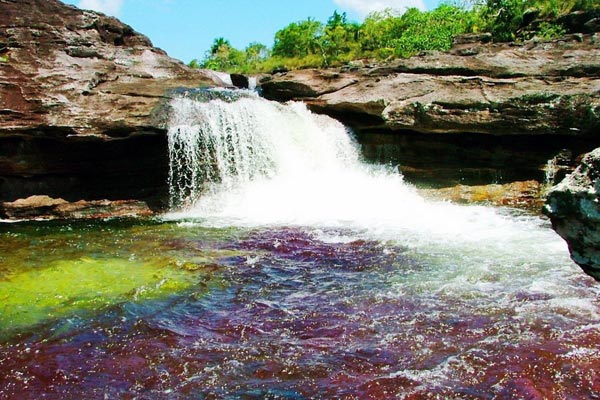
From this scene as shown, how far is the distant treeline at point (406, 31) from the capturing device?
910 inches

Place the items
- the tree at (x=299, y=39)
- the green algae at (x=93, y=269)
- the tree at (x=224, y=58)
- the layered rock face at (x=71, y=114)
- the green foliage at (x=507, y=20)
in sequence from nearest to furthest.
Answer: the green algae at (x=93, y=269), the layered rock face at (x=71, y=114), the green foliage at (x=507, y=20), the tree at (x=299, y=39), the tree at (x=224, y=58)

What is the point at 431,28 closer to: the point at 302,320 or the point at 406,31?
the point at 406,31

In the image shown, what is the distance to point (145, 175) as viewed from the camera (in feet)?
48.0

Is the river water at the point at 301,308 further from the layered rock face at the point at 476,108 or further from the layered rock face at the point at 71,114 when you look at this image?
the layered rock face at the point at 476,108

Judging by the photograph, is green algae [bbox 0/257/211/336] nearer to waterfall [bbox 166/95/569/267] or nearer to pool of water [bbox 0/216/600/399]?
pool of water [bbox 0/216/600/399]

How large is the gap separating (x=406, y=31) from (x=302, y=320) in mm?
26271

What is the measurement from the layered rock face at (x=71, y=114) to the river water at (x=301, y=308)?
A: 6.26 feet

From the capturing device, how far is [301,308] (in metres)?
6.50

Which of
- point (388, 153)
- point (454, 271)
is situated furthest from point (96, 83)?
point (454, 271)

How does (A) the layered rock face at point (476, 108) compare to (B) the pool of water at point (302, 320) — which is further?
(A) the layered rock face at point (476, 108)

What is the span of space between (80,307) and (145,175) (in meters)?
8.26

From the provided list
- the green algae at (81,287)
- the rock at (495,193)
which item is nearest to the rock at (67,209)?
the green algae at (81,287)

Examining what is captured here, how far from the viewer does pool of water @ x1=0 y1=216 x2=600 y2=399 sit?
15.5 feet

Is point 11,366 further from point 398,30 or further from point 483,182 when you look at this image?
point 398,30
